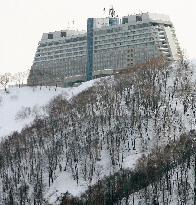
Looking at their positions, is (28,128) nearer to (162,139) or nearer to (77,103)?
(77,103)

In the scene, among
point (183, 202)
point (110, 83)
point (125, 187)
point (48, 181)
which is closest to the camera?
point (183, 202)

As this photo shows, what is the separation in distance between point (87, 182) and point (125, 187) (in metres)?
10.1

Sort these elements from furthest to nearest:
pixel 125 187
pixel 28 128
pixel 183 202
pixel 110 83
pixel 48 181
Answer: pixel 110 83 → pixel 28 128 → pixel 48 181 → pixel 125 187 → pixel 183 202

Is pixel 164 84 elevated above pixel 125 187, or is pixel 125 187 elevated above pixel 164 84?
pixel 164 84

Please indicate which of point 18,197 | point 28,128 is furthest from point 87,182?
point 28,128

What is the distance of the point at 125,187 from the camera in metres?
146

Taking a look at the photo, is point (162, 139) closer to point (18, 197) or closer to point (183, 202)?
point (183, 202)

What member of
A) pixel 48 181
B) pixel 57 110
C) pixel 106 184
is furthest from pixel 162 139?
pixel 57 110

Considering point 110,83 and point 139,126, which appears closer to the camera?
point 139,126

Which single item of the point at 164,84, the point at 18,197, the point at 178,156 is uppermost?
the point at 164,84

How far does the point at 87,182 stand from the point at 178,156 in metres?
22.4

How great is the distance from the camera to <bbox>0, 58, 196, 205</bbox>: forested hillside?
146500 mm

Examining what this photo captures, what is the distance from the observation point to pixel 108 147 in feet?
525

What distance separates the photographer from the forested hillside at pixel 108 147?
481 ft
